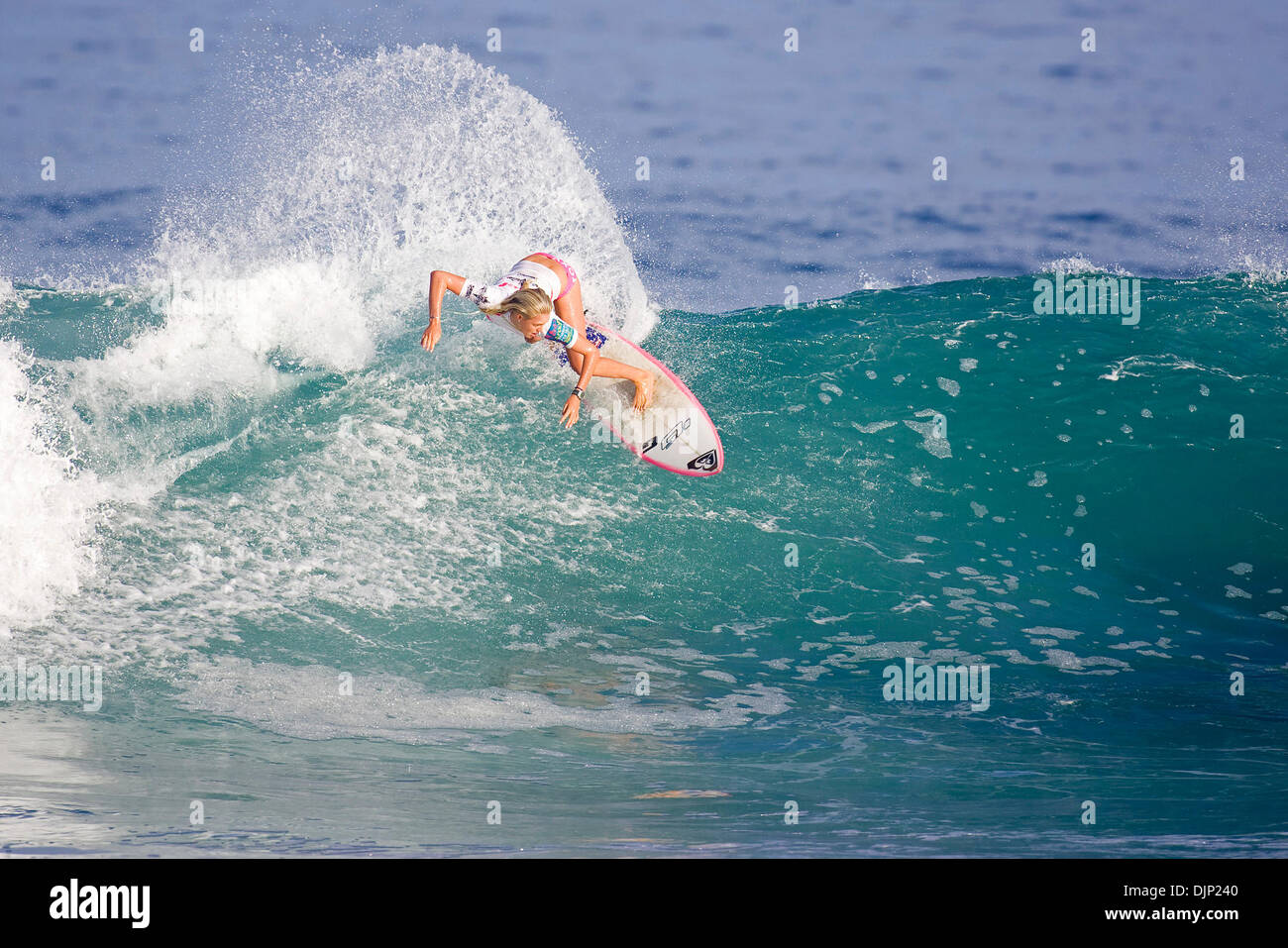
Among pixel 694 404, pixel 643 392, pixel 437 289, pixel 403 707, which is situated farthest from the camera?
pixel 694 404


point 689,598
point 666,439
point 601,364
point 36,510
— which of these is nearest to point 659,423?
point 666,439

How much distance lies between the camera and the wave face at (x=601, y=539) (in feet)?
16.6

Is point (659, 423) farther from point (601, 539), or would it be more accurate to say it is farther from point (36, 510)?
point (36, 510)

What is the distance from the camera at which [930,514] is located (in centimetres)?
786

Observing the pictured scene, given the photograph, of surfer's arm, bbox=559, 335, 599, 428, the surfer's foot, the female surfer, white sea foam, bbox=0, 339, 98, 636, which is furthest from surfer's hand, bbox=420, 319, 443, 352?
white sea foam, bbox=0, 339, 98, 636

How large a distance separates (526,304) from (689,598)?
2.19 meters

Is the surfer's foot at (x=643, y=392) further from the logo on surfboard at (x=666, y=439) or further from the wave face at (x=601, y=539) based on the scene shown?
the wave face at (x=601, y=539)

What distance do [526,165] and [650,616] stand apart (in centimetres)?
447

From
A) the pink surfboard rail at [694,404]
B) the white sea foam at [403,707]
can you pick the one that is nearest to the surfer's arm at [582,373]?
the pink surfboard rail at [694,404]

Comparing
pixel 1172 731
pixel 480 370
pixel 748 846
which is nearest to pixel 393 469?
pixel 480 370

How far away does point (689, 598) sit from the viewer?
7102mm

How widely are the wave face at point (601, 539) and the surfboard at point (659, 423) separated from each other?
0.19 m

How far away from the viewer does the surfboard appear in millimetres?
7875

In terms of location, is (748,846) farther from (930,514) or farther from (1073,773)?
(930,514)
